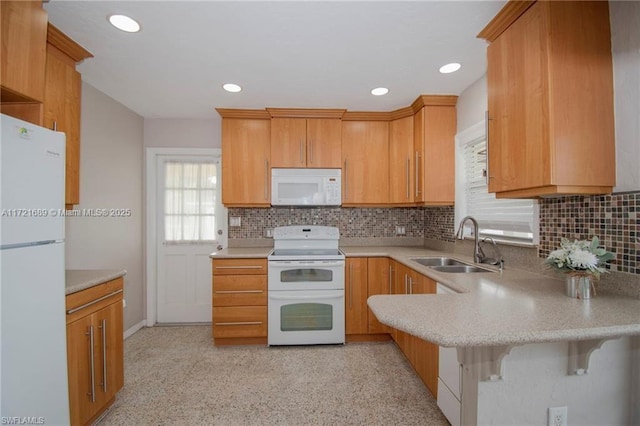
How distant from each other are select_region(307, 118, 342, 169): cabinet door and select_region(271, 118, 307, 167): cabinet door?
0.06 metres

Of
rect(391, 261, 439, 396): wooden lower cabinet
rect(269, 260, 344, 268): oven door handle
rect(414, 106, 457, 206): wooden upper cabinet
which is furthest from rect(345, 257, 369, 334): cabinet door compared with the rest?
rect(414, 106, 457, 206): wooden upper cabinet

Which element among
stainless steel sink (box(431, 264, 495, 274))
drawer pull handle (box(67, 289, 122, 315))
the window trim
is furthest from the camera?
the window trim

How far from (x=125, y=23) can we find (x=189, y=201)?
1.97 meters

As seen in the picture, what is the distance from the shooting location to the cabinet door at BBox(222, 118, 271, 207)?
293 centimetres

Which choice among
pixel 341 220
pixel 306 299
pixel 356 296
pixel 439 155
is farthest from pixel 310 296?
pixel 439 155

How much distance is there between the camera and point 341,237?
3287mm

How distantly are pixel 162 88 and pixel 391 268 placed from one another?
267cm

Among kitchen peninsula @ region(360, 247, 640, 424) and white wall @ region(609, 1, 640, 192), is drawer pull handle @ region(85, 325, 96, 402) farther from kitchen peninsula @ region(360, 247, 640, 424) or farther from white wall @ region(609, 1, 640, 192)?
white wall @ region(609, 1, 640, 192)

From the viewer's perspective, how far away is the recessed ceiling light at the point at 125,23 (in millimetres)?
1538

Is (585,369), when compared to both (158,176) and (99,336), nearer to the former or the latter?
(99,336)

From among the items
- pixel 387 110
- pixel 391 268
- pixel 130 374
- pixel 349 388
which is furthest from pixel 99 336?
pixel 387 110

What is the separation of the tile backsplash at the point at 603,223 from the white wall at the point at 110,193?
3456 mm

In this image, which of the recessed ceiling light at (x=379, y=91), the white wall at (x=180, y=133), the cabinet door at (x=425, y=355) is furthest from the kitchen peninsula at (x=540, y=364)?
the white wall at (x=180, y=133)

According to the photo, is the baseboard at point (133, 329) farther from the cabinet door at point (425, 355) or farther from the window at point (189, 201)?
the cabinet door at point (425, 355)
